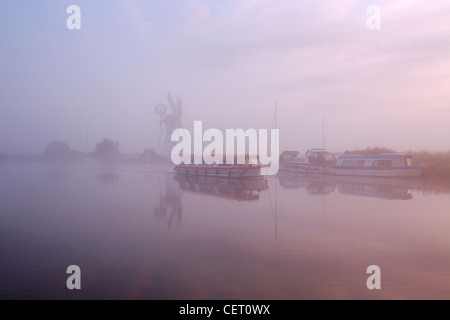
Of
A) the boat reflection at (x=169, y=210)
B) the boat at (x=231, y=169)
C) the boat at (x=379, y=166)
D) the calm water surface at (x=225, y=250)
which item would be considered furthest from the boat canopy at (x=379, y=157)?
the boat reflection at (x=169, y=210)

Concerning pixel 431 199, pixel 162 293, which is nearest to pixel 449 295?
pixel 162 293

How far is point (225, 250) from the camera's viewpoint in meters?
7.81

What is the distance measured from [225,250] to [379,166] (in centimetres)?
2434

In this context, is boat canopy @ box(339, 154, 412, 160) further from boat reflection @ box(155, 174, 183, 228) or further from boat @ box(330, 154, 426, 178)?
boat reflection @ box(155, 174, 183, 228)

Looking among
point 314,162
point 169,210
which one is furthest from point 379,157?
point 169,210

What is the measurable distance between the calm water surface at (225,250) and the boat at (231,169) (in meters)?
12.5

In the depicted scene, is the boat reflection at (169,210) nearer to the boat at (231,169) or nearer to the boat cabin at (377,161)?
the boat at (231,169)

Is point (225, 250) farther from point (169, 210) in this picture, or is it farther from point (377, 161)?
point (377, 161)

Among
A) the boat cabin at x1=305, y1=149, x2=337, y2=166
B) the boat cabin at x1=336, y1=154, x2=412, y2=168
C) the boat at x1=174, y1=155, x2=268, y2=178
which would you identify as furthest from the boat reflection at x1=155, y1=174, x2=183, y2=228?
the boat cabin at x1=305, y1=149, x2=337, y2=166

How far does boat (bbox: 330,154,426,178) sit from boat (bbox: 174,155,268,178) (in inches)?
335

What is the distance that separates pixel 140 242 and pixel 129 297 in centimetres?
327

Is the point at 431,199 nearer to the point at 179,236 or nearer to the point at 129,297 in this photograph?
the point at 179,236

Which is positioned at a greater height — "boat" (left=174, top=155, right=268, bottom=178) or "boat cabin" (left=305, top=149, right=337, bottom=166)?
"boat cabin" (left=305, top=149, right=337, bottom=166)

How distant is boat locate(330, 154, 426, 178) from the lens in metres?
27.5
